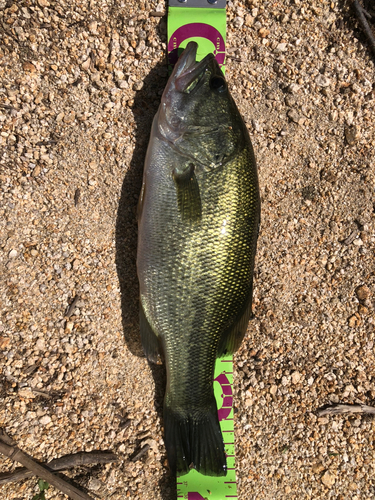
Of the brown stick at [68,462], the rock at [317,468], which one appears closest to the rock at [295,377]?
the rock at [317,468]

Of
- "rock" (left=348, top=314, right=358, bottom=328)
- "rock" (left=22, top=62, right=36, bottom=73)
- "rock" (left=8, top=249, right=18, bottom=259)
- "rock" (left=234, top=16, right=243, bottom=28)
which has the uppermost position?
"rock" (left=234, top=16, right=243, bottom=28)

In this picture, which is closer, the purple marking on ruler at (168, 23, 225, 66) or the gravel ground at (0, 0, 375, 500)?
the gravel ground at (0, 0, 375, 500)

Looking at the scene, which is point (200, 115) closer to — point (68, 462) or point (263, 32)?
point (263, 32)

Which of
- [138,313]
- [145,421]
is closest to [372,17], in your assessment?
[138,313]

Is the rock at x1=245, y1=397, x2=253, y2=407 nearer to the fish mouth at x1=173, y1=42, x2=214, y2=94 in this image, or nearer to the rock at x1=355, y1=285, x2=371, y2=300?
the rock at x1=355, y1=285, x2=371, y2=300

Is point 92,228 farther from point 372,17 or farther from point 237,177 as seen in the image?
point 372,17

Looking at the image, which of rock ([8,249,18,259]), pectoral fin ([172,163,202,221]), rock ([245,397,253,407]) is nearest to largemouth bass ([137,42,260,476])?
pectoral fin ([172,163,202,221])
